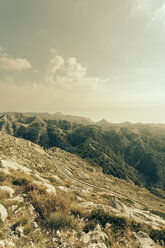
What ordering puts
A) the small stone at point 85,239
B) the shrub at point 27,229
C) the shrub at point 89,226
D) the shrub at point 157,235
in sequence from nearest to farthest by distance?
the shrub at point 27,229 < the small stone at point 85,239 < the shrub at point 89,226 < the shrub at point 157,235

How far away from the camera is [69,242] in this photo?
6.06 metres

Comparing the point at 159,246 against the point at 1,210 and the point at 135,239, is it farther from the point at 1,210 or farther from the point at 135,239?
the point at 1,210

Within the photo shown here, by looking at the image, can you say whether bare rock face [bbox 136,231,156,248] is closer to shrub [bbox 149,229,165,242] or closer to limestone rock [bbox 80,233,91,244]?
shrub [bbox 149,229,165,242]

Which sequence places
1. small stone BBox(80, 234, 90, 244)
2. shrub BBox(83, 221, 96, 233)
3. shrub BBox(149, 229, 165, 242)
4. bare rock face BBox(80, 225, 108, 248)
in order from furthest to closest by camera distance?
shrub BBox(149, 229, 165, 242) < shrub BBox(83, 221, 96, 233) < small stone BBox(80, 234, 90, 244) < bare rock face BBox(80, 225, 108, 248)

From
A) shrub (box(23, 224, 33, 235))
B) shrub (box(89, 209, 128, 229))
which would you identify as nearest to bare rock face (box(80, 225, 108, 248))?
shrub (box(89, 209, 128, 229))

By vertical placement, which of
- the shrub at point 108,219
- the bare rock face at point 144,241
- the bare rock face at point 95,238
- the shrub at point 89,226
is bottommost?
the bare rock face at point 144,241

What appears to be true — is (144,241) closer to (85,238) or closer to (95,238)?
(95,238)

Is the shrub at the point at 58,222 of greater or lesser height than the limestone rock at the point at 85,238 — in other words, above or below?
above

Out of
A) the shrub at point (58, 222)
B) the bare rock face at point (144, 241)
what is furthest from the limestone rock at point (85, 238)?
the bare rock face at point (144, 241)

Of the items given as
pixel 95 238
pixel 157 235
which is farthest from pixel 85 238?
pixel 157 235

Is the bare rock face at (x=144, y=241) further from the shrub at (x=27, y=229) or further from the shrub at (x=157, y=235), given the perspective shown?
the shrub at (x=27, y=229)


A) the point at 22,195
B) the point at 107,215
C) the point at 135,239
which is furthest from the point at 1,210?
the point at 135,239

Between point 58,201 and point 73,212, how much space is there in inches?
74.2

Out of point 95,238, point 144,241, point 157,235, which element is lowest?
point 157,235
